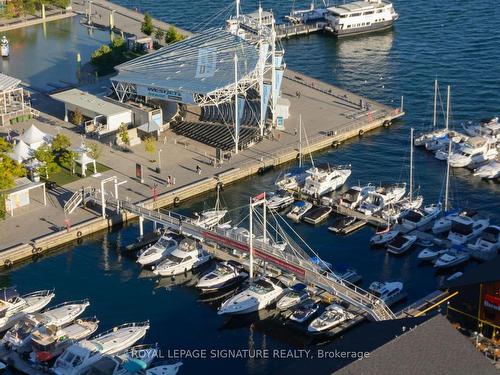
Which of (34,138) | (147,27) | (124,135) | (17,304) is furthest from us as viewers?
(147,27)

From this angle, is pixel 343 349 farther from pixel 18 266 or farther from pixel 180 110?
pixel 180 110

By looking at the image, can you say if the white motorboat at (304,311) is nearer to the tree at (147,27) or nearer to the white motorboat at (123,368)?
the white motorboat at (123,368)

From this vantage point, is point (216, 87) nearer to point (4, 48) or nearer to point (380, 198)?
point (380, 198)

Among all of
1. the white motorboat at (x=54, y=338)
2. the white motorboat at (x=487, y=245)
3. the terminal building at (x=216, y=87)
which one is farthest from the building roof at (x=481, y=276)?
the terminal building at (x=216, y=87)

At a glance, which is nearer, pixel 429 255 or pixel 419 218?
pixel 429 255

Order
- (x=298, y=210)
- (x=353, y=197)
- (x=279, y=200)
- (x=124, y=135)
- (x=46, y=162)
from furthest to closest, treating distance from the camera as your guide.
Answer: (x=124, y=135) → (x=46, y=162) → (x=279, y=200) → (x=353, y=197) → (x=298, y=210)

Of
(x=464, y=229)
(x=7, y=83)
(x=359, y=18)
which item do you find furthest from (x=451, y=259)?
(x=359, y=18)

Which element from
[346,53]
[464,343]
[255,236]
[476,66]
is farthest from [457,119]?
[464,343]
